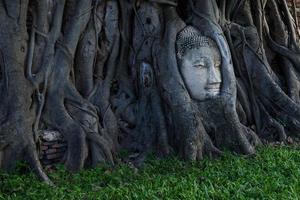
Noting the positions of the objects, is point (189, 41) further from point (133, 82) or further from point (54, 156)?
point (54, 156)

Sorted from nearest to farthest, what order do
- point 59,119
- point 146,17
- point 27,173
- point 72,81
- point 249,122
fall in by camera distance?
point 27,173 < point 59,119 < point 72,81 < point 146,17 < point 249,122

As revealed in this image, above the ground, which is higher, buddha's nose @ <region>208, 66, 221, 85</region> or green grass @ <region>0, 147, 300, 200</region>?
buddha's nose @ <region>208, 66, 221, 85</region>

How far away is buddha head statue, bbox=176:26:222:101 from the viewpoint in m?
5.82

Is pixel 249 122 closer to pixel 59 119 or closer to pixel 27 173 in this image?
pixel 59 119

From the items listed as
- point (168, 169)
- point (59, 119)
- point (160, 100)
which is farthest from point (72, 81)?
point (168, 169)

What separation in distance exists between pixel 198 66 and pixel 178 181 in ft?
6.34

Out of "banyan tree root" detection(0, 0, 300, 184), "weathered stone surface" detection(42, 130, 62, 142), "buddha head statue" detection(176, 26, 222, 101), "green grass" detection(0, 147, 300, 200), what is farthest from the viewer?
"buddha head statue" detection(176, 26, 222, 101)

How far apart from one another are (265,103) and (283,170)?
6.61 feet

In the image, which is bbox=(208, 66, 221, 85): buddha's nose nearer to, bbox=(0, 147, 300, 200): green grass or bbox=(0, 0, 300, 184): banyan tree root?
bbox=(0, 0, 300, 184): banyan tree root

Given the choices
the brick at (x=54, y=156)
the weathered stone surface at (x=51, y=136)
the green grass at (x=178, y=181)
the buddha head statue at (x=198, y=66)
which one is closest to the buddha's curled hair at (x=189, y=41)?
the buddha head statue at (x=198, y=66)

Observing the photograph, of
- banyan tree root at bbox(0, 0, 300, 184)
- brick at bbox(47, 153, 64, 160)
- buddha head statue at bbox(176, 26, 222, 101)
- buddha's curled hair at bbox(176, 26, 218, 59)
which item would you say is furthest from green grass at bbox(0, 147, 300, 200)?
buddha's curled hair at bbox(176, 26, 218, 59)

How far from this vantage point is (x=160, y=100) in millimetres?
5730

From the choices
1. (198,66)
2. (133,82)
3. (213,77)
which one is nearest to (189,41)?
(198,66)

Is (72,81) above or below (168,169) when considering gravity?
above
